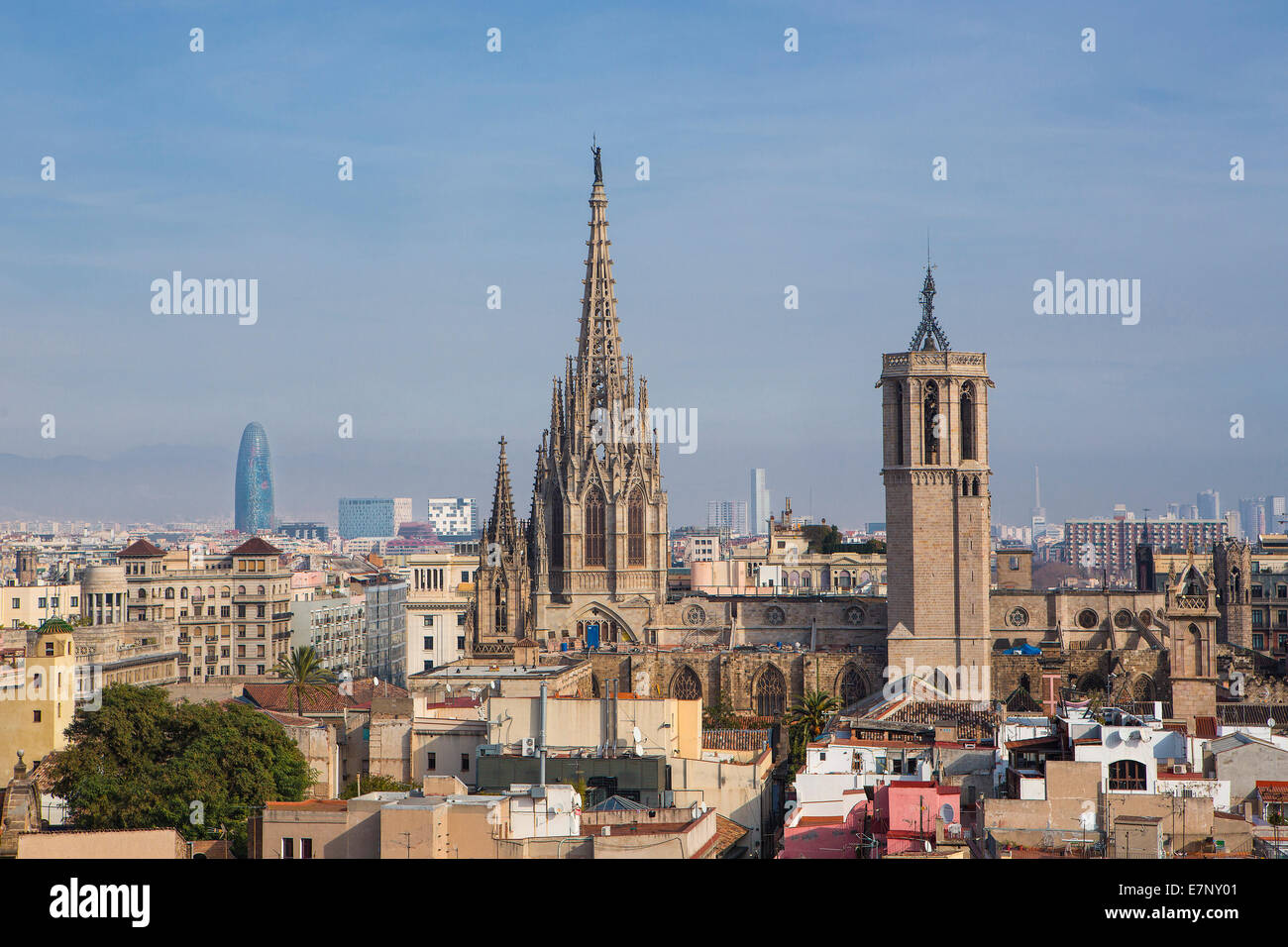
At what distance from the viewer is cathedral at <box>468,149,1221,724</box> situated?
232ft

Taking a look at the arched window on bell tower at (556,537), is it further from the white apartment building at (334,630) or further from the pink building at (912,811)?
the pink building at (912,811)

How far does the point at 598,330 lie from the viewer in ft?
294

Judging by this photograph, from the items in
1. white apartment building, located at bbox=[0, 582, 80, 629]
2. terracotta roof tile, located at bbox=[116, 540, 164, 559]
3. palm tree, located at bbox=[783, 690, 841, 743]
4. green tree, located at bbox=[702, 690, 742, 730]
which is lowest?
green tree, located at bbox=[702, 690, 742, 730]

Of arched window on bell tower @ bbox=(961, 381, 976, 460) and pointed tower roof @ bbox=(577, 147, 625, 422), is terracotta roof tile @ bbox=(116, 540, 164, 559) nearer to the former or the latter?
pointed tower roof @ bbox=(577, 147, 625, 422)

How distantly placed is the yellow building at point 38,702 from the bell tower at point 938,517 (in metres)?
34.3

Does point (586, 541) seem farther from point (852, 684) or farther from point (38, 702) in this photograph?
point (38, 702)

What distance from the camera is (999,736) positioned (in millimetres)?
41844

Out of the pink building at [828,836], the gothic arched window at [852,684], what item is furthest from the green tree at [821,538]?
the pink building at [828,836]

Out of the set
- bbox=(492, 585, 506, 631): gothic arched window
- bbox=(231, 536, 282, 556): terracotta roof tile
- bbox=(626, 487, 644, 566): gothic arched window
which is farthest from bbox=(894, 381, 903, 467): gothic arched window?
bbox=(231, 536, 282, 556): terracotta roof tile

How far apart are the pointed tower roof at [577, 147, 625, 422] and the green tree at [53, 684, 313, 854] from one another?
4525cm

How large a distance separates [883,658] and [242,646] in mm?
48581

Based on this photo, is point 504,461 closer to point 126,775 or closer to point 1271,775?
point 126,775

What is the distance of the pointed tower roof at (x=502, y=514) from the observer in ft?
292
